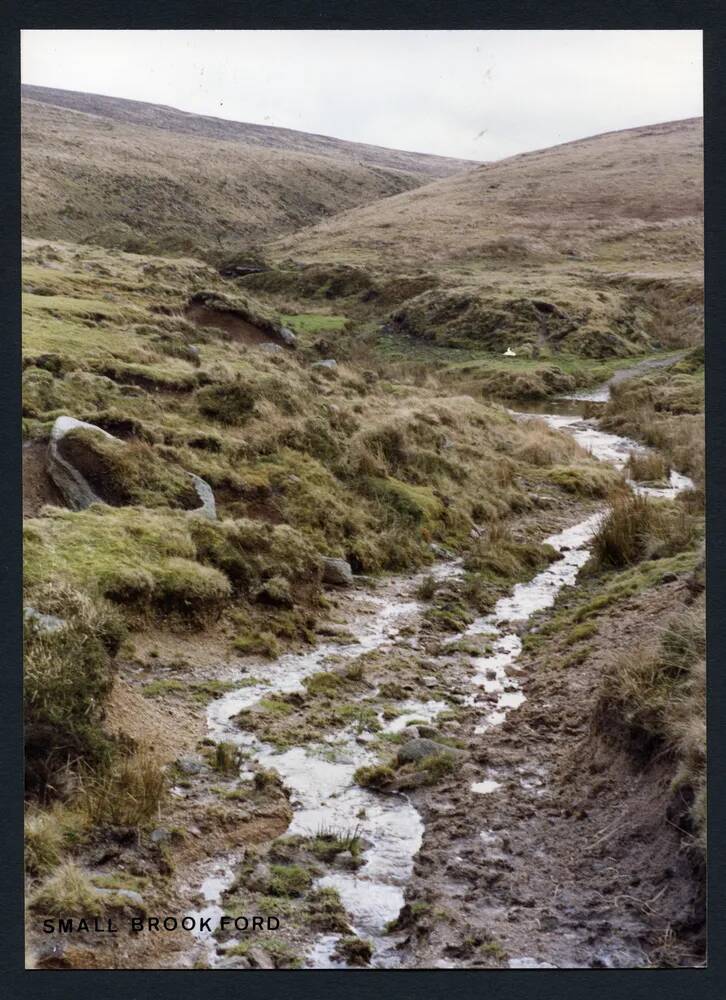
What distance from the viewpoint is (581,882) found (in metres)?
5.68

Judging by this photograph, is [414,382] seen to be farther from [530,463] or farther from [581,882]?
[581,882]

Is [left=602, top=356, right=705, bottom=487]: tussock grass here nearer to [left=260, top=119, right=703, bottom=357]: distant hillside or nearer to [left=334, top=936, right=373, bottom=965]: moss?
[left=260, top=119, right=703, bottom=357]: distant hillside

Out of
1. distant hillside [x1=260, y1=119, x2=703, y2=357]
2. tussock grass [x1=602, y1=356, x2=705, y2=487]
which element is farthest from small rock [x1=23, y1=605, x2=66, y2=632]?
distant hillside [x1=260, y1=119, x2=703, y2=357]

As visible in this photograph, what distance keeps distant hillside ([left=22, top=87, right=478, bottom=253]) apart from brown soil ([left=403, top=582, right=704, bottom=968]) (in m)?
39.0

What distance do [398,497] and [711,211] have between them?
935 centimetres

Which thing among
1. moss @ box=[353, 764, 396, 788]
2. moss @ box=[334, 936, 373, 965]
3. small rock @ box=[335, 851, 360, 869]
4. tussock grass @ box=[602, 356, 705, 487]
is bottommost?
moss @ box=[334, 936, 373, 965]

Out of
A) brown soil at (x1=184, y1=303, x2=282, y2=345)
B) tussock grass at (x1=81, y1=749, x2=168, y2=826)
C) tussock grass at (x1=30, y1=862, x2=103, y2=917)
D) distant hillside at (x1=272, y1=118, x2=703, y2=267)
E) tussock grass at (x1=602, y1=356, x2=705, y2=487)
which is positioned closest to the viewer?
tussock grass at (x1=30, y1=862, x2=103, y2=917)

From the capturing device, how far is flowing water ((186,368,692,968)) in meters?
5.55

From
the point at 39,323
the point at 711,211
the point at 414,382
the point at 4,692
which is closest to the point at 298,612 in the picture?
the point at 4,692

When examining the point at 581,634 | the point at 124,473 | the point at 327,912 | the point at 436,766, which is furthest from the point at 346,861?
the point at 124,473

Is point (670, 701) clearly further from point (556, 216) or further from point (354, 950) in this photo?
point (556, 216)

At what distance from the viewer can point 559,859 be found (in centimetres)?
599

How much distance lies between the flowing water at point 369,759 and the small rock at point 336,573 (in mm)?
366

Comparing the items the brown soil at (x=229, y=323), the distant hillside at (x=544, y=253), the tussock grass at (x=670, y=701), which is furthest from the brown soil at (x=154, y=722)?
the distant hillside at (x=544, y=253)
